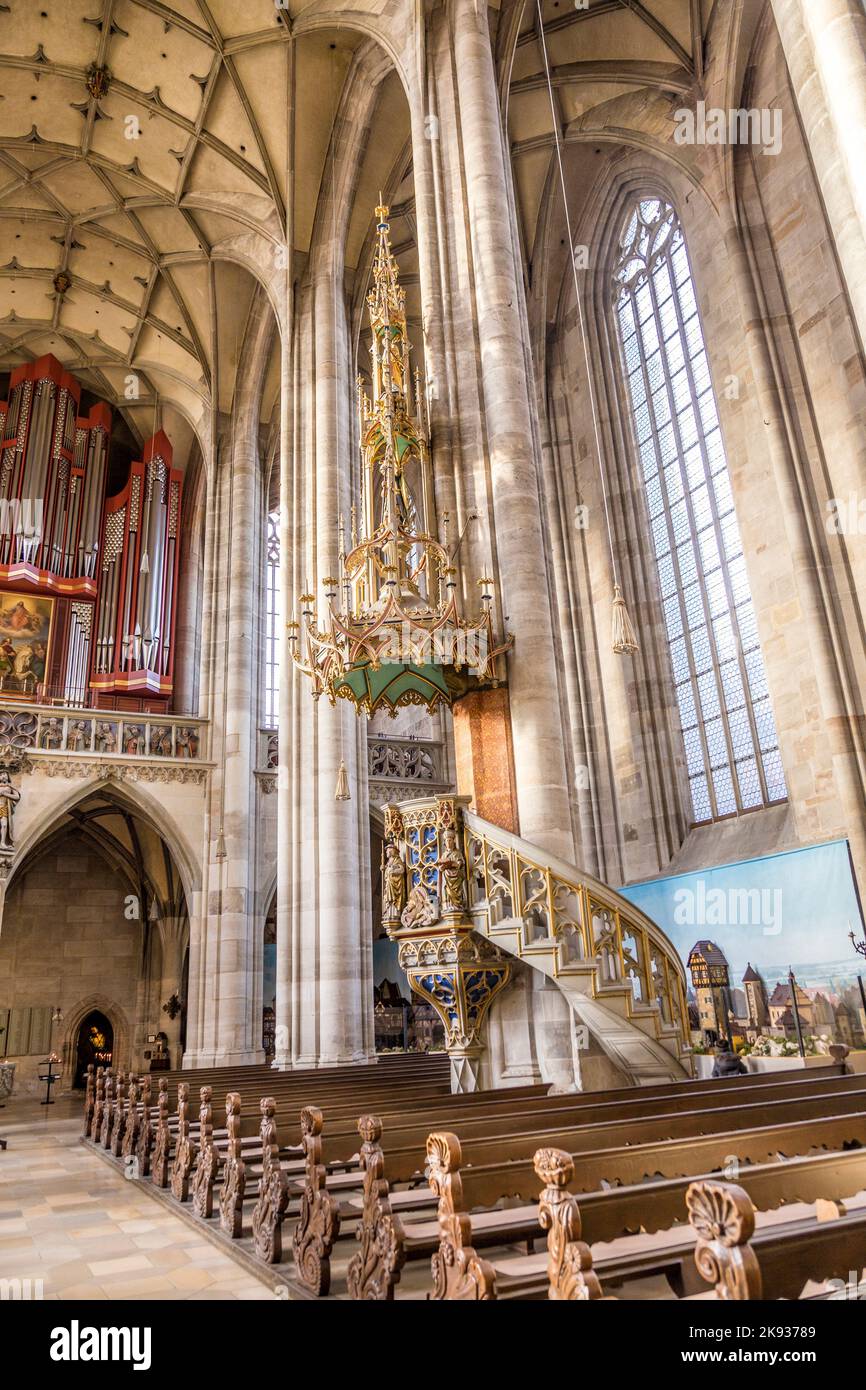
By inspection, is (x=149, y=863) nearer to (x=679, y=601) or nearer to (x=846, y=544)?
(x=679, y=601)

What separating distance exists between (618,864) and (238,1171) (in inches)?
425

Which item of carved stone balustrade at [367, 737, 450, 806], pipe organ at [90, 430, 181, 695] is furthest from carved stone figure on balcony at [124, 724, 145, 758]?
carved stone balustrade at [367, 737, 450, 806]

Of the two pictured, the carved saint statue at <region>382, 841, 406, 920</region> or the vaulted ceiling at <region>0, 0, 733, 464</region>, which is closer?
the carved saint statue at <region>382, 841, 406, 920</region>

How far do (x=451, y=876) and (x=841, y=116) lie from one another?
541 cm

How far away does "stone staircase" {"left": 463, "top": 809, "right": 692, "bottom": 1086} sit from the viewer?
663 centimetres

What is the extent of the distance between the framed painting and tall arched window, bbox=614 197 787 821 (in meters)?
12.5

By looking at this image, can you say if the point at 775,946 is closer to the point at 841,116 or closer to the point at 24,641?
the point at 841,116

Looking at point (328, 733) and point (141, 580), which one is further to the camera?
point (141, 580)

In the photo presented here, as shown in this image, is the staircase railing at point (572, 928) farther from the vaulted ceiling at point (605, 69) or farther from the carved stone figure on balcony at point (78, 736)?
the vaulted ceiling at point (605, 69)

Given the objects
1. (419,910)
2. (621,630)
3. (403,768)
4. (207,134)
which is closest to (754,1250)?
(419,910)

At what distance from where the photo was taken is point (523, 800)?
7.80 m

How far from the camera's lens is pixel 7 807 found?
15750 millimetres

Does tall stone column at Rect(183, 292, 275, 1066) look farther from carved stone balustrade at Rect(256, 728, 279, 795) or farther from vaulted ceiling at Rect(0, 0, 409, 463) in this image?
vaulted ceiling at Rect(0, 0, 409, 463)

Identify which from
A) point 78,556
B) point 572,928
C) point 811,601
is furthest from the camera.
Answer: point 78,556
